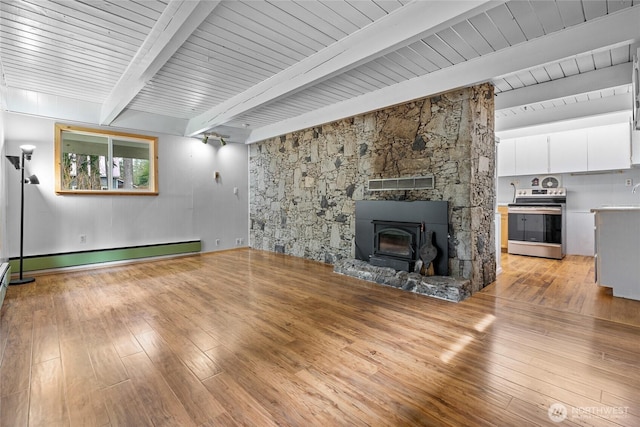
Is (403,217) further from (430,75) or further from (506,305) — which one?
(430,75)

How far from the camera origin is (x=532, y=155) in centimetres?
615

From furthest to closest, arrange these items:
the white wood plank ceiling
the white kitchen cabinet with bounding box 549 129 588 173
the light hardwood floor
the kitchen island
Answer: the white kitchen cabinet with bounding box 549 129 588 173 → the kitchen island → the white wood plank ceiling → the light hardwood floor

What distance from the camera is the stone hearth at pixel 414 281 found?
10.8 feet

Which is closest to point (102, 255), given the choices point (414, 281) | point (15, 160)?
point (15, 160)

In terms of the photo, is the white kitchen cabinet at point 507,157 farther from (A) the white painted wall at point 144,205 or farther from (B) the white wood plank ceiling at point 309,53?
(A) the white painted wall at point 144,205

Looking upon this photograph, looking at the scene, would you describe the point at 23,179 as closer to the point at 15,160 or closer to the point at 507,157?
the point at 15,160

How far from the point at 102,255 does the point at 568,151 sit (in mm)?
8906

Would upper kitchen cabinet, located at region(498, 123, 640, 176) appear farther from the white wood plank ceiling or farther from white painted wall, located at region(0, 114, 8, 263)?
white painted wall, located at region(0, 114, 8, 263)

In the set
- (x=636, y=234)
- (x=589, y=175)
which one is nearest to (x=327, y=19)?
(x=636, y=234)

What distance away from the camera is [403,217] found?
13.5 ft

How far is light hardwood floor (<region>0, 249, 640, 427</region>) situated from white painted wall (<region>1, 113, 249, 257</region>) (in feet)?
4.54

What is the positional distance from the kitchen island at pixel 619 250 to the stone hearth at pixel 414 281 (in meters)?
1.61

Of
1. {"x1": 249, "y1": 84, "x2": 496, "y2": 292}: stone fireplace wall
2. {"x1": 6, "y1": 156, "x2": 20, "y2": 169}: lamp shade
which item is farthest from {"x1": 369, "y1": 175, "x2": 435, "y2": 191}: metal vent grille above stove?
{"x1": 6, "y1": 156, "x2": 20, "y2": 169}: lamp shade

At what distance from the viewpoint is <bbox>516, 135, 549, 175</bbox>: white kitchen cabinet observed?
236 inches
